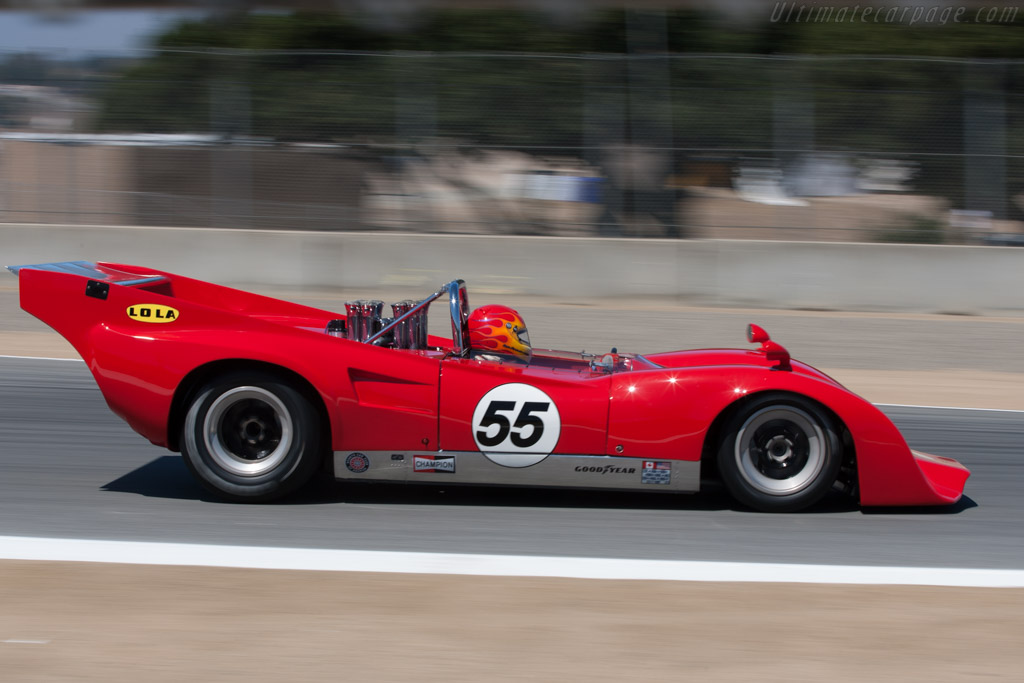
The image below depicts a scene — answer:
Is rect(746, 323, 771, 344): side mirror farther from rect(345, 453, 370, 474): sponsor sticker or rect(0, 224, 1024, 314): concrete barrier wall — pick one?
rect(0, 224, 1024, 314): concrete barrier wall

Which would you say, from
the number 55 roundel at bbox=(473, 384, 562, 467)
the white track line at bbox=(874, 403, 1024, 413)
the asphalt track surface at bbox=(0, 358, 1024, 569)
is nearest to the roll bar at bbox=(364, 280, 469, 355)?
the number 55 roundel at bbox=(473, 384, 562, 467)

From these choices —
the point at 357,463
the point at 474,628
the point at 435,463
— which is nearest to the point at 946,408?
the point at 435,463

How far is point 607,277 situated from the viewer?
1085 cm

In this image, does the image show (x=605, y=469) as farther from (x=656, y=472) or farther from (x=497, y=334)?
(x=497, y=334)

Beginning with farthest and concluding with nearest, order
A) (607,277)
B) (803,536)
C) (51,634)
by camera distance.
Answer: (607,277) < (803,536) < (51,634)

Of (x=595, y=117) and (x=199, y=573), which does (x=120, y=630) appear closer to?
(x=199, y=573)

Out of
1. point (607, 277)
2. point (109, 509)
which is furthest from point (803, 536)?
point (607, 277)

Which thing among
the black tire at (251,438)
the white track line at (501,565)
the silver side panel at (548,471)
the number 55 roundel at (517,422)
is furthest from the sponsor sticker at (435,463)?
the white track line at (501,565)

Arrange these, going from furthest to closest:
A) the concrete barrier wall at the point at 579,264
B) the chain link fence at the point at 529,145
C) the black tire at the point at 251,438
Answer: the chain link fence at the point at 529,145 < the concrete barrier wall at the point at 579,264 < the black tire at the point at 251,438

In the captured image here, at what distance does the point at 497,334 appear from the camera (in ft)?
17.5

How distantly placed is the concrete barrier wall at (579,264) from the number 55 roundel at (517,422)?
606cm

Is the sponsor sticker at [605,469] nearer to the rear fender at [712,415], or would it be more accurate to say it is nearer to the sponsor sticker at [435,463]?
the rear fender at [712,415]

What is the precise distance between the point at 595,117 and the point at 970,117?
12.7 ft

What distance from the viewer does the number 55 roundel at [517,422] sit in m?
4.84
